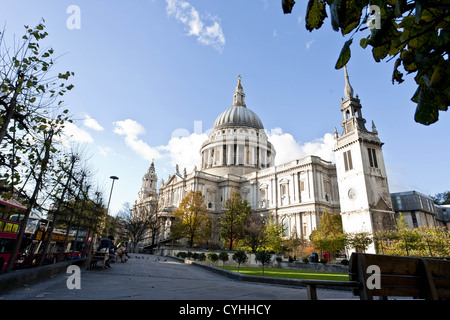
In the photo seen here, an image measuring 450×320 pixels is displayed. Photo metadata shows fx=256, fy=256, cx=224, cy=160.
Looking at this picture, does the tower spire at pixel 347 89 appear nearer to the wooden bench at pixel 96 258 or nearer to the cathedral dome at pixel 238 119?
the cathedral dome at pixel 238 119

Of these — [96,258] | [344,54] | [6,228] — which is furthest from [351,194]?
[344,54]

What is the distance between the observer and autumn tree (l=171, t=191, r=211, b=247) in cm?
4216

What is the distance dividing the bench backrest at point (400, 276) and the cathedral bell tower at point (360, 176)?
27.5 meters

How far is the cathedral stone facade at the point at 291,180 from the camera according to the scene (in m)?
31.3

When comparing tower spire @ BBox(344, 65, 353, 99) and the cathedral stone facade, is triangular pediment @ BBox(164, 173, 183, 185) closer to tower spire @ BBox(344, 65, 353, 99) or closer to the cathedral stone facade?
the cathedral stone facade

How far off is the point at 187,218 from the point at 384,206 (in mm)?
28580

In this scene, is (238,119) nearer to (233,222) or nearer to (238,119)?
(238,119)

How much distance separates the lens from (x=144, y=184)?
8725 cm

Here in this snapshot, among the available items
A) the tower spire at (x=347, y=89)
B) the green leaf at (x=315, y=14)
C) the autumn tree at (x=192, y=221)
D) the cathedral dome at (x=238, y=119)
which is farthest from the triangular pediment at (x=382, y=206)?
the cathedral dome at (x=238, y=119)

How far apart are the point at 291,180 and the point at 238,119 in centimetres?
3070

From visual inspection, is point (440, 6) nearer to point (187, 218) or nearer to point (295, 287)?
point (295, 287)

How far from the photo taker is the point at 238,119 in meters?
71.8
